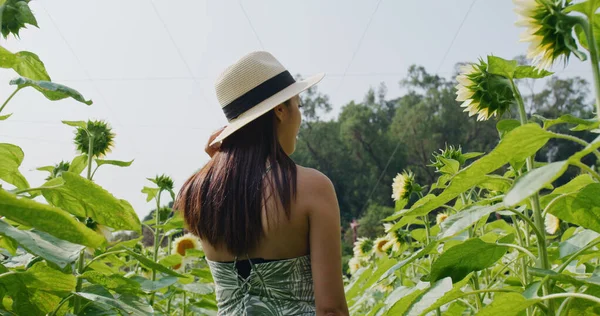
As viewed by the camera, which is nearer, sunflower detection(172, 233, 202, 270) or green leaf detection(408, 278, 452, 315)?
green leaf detection(408, 278, 452, 315)

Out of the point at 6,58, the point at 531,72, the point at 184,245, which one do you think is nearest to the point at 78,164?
Answer: the point at 6,58

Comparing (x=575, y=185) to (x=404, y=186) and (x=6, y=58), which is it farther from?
(x=404, y=186)

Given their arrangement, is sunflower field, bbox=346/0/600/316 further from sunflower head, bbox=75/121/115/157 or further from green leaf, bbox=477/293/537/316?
sunflower head, bbox=75/121/115/157

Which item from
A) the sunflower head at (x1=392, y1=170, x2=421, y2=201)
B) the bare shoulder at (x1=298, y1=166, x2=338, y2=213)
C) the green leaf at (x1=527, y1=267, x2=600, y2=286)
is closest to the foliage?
the bare shoulder at (x1=298, y1=166, x2=338, y2=213)

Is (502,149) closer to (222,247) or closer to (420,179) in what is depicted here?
(222,247)

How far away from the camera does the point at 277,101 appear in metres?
1.26

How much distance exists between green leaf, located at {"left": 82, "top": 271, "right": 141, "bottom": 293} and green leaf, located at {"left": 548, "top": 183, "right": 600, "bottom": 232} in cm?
70

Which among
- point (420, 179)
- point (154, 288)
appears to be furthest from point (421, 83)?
point (154, 288)

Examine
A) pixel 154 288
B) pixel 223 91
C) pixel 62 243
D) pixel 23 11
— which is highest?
pixel 23 11

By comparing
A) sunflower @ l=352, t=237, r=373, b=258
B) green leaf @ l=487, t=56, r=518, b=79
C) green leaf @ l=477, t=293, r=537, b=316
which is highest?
green leaf @ l=487, t=56, r=518, b=79

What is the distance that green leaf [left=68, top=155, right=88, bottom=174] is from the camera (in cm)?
141

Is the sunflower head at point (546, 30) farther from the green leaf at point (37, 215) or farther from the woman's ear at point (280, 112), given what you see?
the woman's ear at point (280, 112)

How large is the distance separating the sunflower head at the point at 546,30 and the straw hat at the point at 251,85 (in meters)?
0.59

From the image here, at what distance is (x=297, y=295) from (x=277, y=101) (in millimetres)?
339
